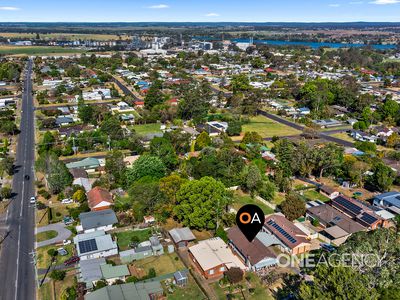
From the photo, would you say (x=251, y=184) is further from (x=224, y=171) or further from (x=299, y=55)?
(x=299, y=55)

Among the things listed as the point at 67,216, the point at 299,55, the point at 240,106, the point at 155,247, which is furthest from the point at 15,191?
the point at 299,55

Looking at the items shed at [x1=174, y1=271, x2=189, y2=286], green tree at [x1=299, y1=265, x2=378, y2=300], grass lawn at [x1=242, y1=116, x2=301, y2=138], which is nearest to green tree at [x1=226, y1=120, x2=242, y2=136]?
grass lawn at [x1=242, y1=116, x2=301, y2=138]

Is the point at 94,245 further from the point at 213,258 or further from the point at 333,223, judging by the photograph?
the point at 333,223

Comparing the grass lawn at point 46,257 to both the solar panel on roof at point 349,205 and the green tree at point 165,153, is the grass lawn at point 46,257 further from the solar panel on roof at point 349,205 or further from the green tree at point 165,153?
the solar panel on roof at point 349,205

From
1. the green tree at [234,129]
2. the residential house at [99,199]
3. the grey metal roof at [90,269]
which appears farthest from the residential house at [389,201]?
the grey metal roof at [90,269]

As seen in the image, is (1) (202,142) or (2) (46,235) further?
(1) (202,142)

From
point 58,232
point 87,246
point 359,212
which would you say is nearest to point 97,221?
point 58,232
